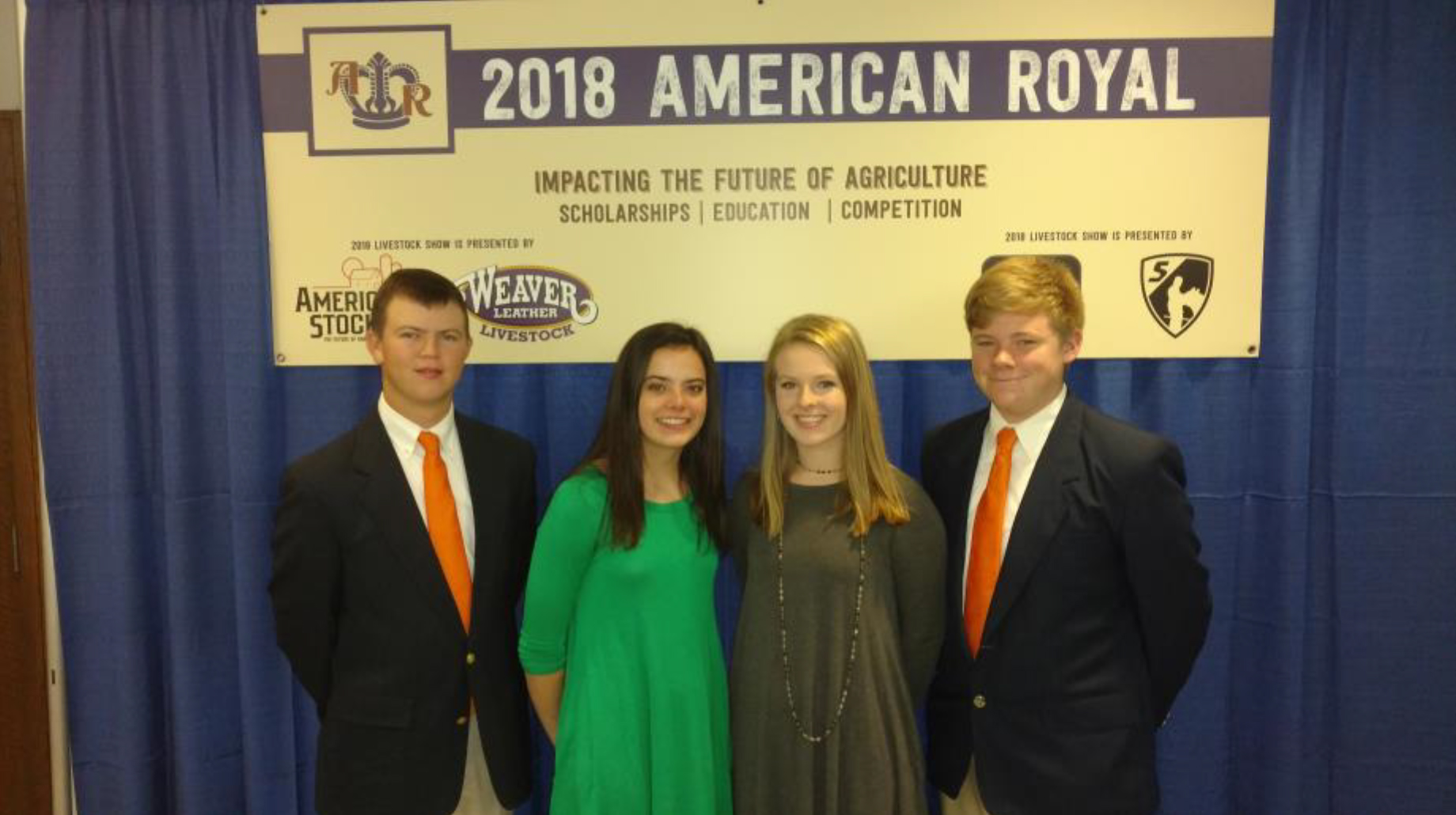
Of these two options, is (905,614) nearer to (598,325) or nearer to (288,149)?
(598,325)

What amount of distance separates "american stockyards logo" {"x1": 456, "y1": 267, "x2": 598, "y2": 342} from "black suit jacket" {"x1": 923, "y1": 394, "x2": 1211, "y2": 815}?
4.26ft

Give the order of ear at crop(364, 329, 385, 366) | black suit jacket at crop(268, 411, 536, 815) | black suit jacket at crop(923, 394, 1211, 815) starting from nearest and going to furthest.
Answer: black suit jacket at crop(923, 394, 1211, 815)
black suit jacket at crop(268, 411, 536, 815)
ear at crop(364, 329, 385, 366)

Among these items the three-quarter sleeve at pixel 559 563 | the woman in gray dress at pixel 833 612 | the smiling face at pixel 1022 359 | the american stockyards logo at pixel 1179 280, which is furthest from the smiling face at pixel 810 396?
the american stockyards logo at pixel 1179 280

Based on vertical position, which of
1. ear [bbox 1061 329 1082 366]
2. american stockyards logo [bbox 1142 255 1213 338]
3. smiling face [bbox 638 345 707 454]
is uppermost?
american stockyards logo [bbox 1142 255 1213 338]

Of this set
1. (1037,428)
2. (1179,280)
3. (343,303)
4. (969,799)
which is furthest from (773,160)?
(969,799)

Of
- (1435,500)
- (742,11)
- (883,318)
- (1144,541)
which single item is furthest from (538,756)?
(1435,500)

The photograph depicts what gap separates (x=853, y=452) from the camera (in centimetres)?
171

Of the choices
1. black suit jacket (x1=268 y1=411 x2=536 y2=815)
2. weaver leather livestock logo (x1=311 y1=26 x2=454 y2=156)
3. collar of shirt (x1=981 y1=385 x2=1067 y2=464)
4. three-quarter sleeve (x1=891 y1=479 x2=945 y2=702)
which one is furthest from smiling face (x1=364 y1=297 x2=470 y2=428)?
collar of shirt (x1=981 y1=385 x2=1067 y2=464)

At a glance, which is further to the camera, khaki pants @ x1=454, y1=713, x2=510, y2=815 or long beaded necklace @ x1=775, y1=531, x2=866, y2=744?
khaki pants @ x1=454, y1=713, x2=510, y2=815

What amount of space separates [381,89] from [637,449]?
135 centimetres

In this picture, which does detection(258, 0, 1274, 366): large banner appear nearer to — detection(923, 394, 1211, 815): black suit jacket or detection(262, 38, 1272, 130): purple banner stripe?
detection(262, 38, 1272, 130): purple banner stripe

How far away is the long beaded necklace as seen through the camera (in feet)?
5.43

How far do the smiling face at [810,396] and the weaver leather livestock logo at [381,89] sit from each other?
126 cm

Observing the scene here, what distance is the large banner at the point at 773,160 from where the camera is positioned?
2.27 meters
